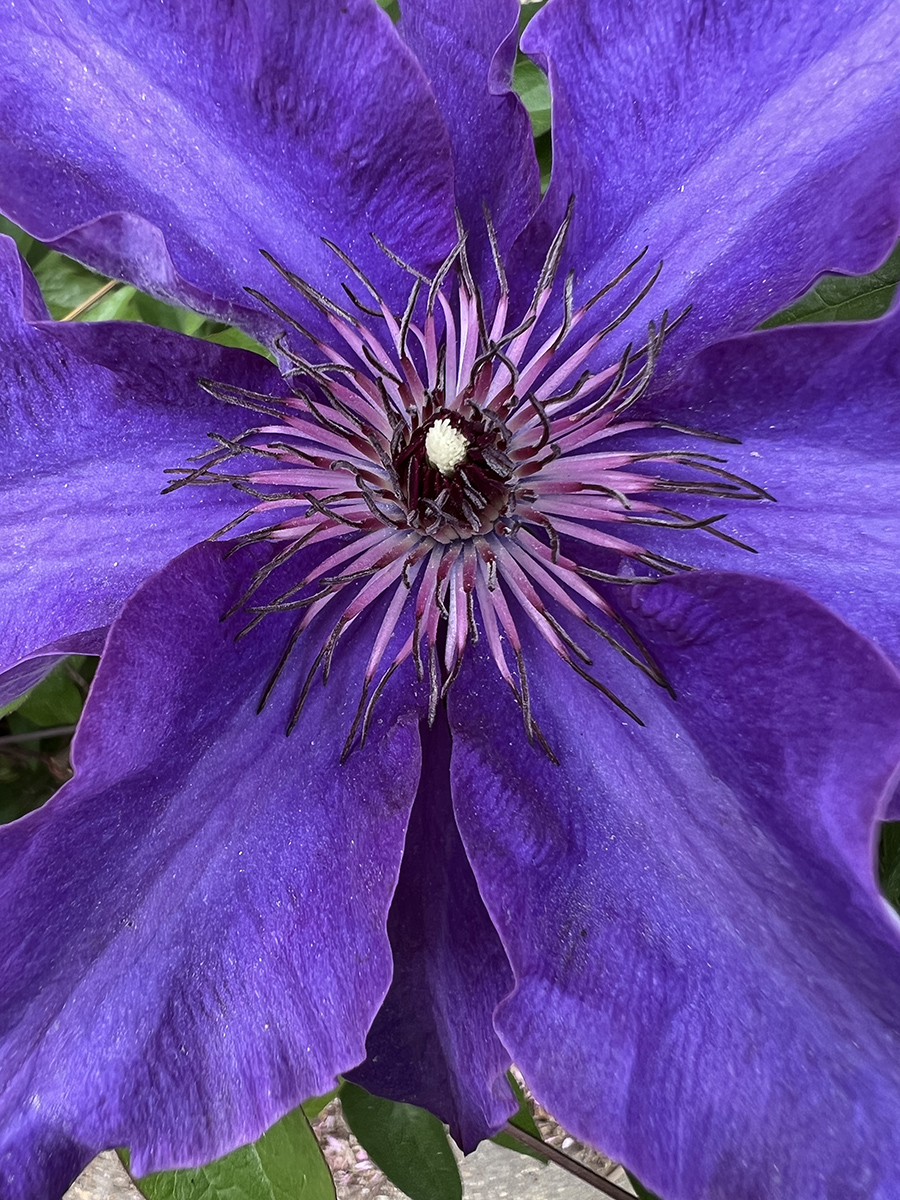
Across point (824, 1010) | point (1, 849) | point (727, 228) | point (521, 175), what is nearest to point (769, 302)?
point (727, 228)

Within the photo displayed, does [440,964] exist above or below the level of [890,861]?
below

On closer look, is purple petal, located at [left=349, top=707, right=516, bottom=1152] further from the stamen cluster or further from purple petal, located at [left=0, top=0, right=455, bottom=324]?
purple petal, located at [left=0, top=0, right=455, bottom=324]

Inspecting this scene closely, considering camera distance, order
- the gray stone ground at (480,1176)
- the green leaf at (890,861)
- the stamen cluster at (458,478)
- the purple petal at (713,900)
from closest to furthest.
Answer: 1. the purple petal at (713,900)
2. the stamen cluster at (458,478)
3. the green leaf at (890,861)
4. the gray stone ground at (480,1176)

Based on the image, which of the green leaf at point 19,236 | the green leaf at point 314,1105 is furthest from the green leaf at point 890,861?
the green leaf at point 19,236

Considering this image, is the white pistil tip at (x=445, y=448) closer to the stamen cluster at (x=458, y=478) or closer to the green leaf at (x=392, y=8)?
the stamen cluster at (x=458, y=478)

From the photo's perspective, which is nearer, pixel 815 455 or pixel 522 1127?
pixel 815 455

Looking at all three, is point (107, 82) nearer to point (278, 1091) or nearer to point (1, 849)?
point (1, 849)

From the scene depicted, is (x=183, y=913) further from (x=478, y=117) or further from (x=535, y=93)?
(x=535, y=93)

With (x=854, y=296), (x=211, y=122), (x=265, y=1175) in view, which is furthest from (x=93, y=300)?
(x=265, y=1175)
